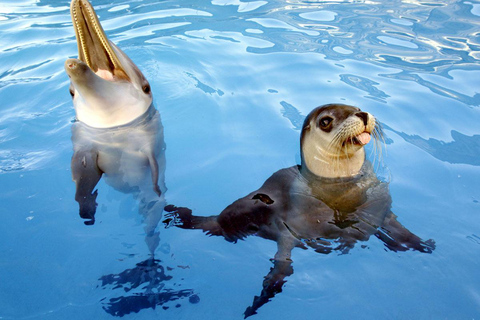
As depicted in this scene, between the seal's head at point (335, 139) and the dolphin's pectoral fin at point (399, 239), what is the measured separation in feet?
1.76

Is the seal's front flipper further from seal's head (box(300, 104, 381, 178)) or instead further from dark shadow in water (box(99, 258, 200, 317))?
seal's head (box(300, 104, 381, 178))

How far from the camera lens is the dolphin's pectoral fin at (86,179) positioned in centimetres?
379

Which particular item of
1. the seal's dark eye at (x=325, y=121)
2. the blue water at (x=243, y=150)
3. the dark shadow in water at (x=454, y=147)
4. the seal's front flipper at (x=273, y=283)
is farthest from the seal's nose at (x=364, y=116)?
the dark shadow in water at (x=454, y=147)

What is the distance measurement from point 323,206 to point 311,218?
6.3 inches

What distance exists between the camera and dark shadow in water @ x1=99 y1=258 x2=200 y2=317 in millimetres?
3168

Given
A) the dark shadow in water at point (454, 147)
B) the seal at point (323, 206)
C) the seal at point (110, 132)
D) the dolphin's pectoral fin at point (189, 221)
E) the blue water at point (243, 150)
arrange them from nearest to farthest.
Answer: the blue water at point (243, 150), the seal at point (323, 206), the dolphin's pectoral fin at point (189, 221), the seal at point (110, 132), the dark shadow in water at point (454, 147)

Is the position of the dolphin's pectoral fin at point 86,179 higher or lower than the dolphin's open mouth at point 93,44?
lower

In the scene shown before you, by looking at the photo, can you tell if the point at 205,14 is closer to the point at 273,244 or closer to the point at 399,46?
the point at 399,46

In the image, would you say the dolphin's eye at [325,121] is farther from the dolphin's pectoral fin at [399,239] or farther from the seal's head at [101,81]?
the seal's head at [101,81]

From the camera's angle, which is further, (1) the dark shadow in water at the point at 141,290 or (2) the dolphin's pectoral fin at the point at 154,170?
(2) the dolphin's pectoral fin at the point at 154,170

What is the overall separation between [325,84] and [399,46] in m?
2.05

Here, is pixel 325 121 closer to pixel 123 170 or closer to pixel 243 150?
pixel 243 150

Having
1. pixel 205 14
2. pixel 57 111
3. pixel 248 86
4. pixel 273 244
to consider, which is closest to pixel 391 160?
pixel 273 244

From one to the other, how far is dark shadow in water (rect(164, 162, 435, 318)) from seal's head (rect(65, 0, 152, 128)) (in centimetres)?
120
